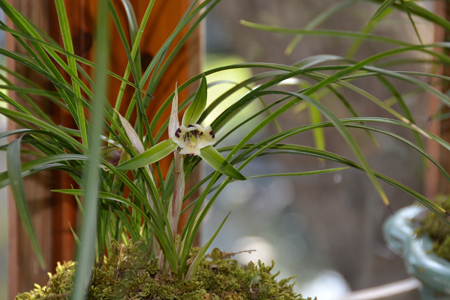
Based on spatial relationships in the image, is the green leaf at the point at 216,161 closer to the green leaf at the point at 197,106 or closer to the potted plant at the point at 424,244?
the green leaf at the point at 197,106

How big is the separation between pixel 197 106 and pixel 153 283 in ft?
0.65

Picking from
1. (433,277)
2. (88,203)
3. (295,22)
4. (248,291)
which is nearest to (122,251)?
(248,291)

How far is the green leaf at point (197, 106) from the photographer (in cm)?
34

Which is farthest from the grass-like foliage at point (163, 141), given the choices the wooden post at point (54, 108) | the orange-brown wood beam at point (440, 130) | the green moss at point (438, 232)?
the orange-brown wood beam at point (440, 130)

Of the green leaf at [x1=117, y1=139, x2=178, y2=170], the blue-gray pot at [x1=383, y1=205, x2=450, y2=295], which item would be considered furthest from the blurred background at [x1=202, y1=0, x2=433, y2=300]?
the green leaf at [x1=117, y1=139, x2=178, y2=170]

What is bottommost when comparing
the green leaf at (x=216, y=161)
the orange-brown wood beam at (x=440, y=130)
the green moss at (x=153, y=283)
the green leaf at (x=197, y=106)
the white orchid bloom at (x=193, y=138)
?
the green moss at (x=153, y=283)

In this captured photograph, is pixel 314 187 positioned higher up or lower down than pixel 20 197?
higher up

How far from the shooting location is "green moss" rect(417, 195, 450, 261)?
0.66m

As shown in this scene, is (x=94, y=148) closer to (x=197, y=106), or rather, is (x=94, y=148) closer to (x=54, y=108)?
(x=197, y=106)

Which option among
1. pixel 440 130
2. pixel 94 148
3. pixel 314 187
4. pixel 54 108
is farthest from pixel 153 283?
pixel 314 187

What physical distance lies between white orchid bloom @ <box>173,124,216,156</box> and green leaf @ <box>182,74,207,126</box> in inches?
0.6

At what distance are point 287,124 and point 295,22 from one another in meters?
0.49

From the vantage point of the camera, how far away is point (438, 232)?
71 centimetres

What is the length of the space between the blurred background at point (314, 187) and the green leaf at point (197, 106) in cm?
→ 137
